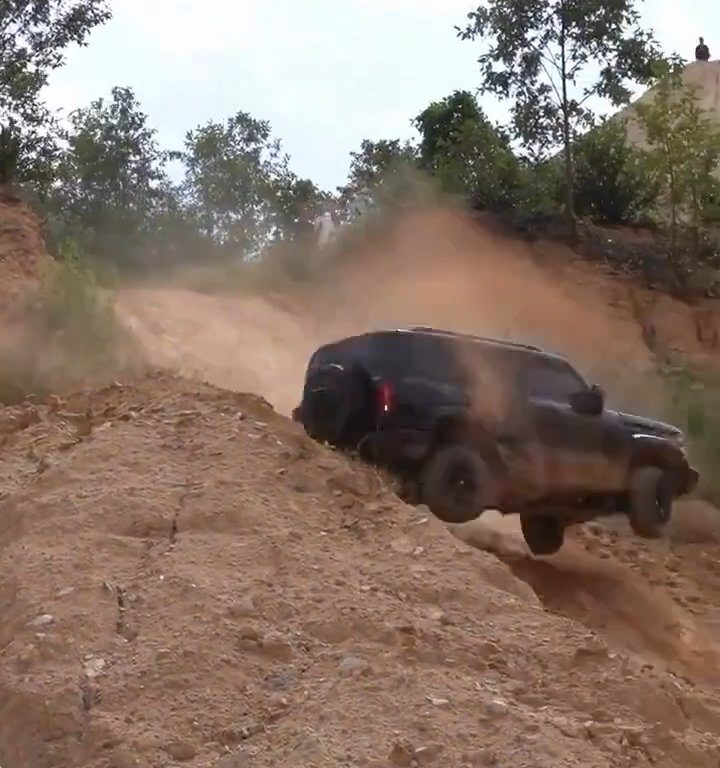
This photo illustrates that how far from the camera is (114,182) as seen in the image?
2831 centimetres

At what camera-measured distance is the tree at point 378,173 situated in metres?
26.5

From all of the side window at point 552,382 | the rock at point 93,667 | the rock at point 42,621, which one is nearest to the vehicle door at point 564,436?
the side window at point 552,382

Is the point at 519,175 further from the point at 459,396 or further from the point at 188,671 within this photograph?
the point at 188,671

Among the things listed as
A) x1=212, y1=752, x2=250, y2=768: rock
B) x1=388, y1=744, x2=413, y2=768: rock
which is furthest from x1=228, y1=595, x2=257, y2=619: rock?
x1=388, y1=744, x2=413, y2=768: rock

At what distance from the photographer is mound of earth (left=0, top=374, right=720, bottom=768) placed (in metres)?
5.06

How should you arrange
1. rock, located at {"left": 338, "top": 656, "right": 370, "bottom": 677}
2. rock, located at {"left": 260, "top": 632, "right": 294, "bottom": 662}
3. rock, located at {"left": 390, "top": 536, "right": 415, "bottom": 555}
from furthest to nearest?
1. rock, located at {"left": 390, "top": 536, "right": 415, "bottom": 555}
2. rock, located at {"left": 260, "top": 632, "right": 294, "bottom": 662}
3. rock, located at {"left": 338, "top": 656, "right": 370, "bottom": 677}

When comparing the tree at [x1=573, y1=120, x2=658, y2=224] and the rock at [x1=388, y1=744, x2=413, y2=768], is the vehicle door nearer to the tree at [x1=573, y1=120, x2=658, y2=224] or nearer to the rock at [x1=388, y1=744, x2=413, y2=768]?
the rock at [x1=388, y1=744, x2=413, y2=768]

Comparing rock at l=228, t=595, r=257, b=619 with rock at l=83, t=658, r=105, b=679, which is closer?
rock at l=83, t=658, r=105, b=679

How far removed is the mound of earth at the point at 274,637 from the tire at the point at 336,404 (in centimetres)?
132

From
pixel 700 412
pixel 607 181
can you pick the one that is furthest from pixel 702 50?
pixel 700 412

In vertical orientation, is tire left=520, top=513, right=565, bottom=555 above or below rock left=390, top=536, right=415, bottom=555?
below

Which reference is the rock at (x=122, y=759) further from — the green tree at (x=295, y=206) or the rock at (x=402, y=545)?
the green tree at (x=295, y=206)

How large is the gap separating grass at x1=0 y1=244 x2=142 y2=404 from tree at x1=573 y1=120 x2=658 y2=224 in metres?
12.6

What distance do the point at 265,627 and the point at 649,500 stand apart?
20.4ft
